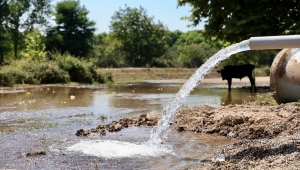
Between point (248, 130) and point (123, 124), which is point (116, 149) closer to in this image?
point (123, 124)

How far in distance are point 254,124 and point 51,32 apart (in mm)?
51928

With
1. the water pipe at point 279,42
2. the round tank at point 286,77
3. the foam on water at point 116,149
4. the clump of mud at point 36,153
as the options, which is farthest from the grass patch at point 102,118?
the water pipe at point 279,42

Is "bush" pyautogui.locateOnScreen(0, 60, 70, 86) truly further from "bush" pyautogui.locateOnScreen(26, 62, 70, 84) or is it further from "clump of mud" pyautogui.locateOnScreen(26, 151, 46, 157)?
"clump of mud" pyautogui.locateOnScreen(26, 151, 46, 157)

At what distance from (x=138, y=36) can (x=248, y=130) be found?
55.8 meters

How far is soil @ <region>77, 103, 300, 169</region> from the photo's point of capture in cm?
525

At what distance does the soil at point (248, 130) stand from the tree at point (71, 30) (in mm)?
46760

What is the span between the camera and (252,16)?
19938 mm

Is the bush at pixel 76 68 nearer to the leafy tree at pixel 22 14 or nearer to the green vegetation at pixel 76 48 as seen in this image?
the green vegetation at pixel 76 48

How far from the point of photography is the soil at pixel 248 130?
5250 millimetres

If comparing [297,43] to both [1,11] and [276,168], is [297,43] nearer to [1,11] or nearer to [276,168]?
[276,168]

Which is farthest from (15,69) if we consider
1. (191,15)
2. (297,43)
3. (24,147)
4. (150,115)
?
(297,43)

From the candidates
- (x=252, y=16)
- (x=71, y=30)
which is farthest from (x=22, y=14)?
(x=252, y=16)

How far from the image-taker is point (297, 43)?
565 cm

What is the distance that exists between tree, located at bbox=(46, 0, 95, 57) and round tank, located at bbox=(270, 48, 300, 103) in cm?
4587
